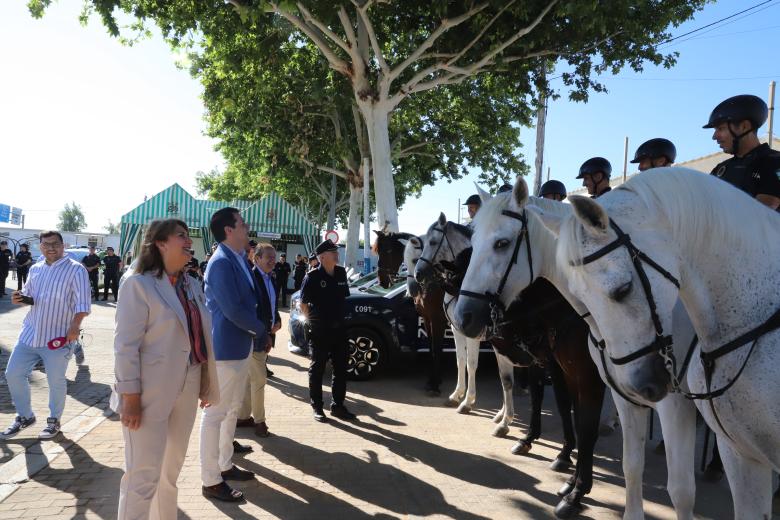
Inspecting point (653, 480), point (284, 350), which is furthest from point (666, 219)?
point (284, 350)

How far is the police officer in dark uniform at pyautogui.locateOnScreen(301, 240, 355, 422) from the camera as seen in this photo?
20.8 ft

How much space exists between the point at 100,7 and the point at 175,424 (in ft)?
37.7

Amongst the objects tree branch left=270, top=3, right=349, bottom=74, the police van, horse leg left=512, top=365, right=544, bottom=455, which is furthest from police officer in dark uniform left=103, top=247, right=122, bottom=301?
horse leg left=512, top=365, right=544, bottom=455

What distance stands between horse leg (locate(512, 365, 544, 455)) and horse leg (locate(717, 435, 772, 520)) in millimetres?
3079

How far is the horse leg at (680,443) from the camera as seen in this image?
286 centimetres

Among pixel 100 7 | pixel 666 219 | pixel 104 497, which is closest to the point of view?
pixel 666 219

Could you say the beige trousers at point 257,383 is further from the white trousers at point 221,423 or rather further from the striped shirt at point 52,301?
the striped shirt at point 52,301

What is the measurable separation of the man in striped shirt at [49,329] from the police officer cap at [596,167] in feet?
18.0

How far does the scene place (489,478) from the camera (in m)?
4.62

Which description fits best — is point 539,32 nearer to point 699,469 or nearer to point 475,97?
point 475,97

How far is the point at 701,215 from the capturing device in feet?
6.53

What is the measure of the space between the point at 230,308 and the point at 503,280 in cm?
221

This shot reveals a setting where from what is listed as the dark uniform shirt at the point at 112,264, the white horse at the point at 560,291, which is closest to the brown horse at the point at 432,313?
the white horse at the point at 560,291

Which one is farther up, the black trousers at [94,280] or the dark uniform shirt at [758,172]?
the dark uniform shirt at [758,172]
